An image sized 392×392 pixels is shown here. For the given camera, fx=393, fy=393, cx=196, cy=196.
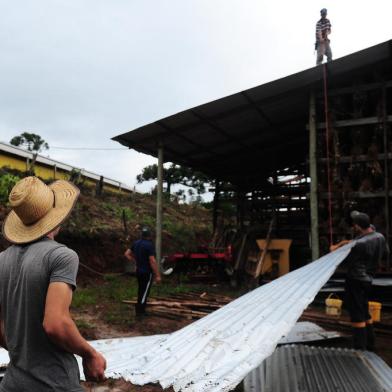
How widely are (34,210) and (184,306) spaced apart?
638 cm

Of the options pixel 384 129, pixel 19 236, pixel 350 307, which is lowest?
pixel 350 307

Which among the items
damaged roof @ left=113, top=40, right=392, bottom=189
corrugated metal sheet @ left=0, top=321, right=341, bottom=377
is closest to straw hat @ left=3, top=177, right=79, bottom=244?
corrugated metal sheet @ left=0, top=321, right=341, bottom=377

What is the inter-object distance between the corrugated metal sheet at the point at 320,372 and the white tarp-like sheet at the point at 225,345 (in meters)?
0.83

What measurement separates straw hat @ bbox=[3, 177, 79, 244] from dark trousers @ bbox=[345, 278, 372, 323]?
423 centimetres

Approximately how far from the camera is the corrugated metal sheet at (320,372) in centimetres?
386

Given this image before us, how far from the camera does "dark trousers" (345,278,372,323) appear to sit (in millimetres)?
5059

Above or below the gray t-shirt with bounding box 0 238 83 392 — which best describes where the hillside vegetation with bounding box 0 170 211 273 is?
above

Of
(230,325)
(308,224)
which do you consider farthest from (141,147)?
(230,325)

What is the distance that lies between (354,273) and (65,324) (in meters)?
4.40

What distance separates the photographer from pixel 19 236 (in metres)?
2.08

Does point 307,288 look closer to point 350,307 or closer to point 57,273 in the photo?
point 350,307

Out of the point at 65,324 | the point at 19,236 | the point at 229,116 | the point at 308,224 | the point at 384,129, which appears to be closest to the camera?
the point at 65,324

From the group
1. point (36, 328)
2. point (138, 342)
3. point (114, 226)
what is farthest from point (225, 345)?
point (114, 226)

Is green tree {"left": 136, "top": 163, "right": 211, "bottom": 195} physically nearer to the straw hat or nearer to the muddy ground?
the muddy ground
